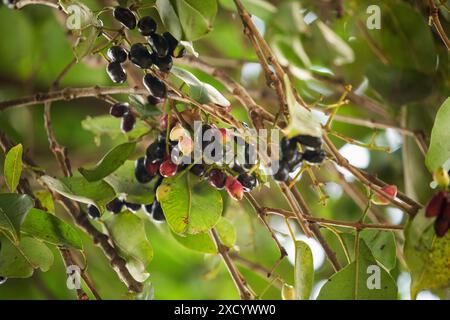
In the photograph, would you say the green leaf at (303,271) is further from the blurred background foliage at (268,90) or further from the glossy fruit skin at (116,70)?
the glossy fruit skin at (116,70)

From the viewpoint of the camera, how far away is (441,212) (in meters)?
0.82

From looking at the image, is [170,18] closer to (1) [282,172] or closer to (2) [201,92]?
(2) [201,92]

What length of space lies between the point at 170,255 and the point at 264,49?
103 cm

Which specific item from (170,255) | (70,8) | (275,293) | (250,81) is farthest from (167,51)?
(170,255)

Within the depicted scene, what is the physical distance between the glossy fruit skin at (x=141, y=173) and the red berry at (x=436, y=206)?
428 millimetres

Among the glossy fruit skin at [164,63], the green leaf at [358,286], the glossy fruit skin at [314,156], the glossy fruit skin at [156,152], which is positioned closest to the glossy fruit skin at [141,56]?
the glossy fruit skin at [164,63]

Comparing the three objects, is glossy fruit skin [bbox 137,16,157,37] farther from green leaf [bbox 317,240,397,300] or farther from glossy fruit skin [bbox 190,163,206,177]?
green leaf [bbox 317,240,397,300]

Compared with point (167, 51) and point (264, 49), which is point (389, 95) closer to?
point (264, 49)

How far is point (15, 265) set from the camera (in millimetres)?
1021

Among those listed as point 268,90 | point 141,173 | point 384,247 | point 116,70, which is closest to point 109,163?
point 141,173

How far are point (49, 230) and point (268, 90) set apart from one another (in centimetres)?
78

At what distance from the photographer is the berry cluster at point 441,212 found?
2.66 ft

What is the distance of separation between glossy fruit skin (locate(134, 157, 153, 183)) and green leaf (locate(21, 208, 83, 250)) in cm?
13

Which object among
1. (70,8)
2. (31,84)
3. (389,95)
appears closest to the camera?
(70,8)
